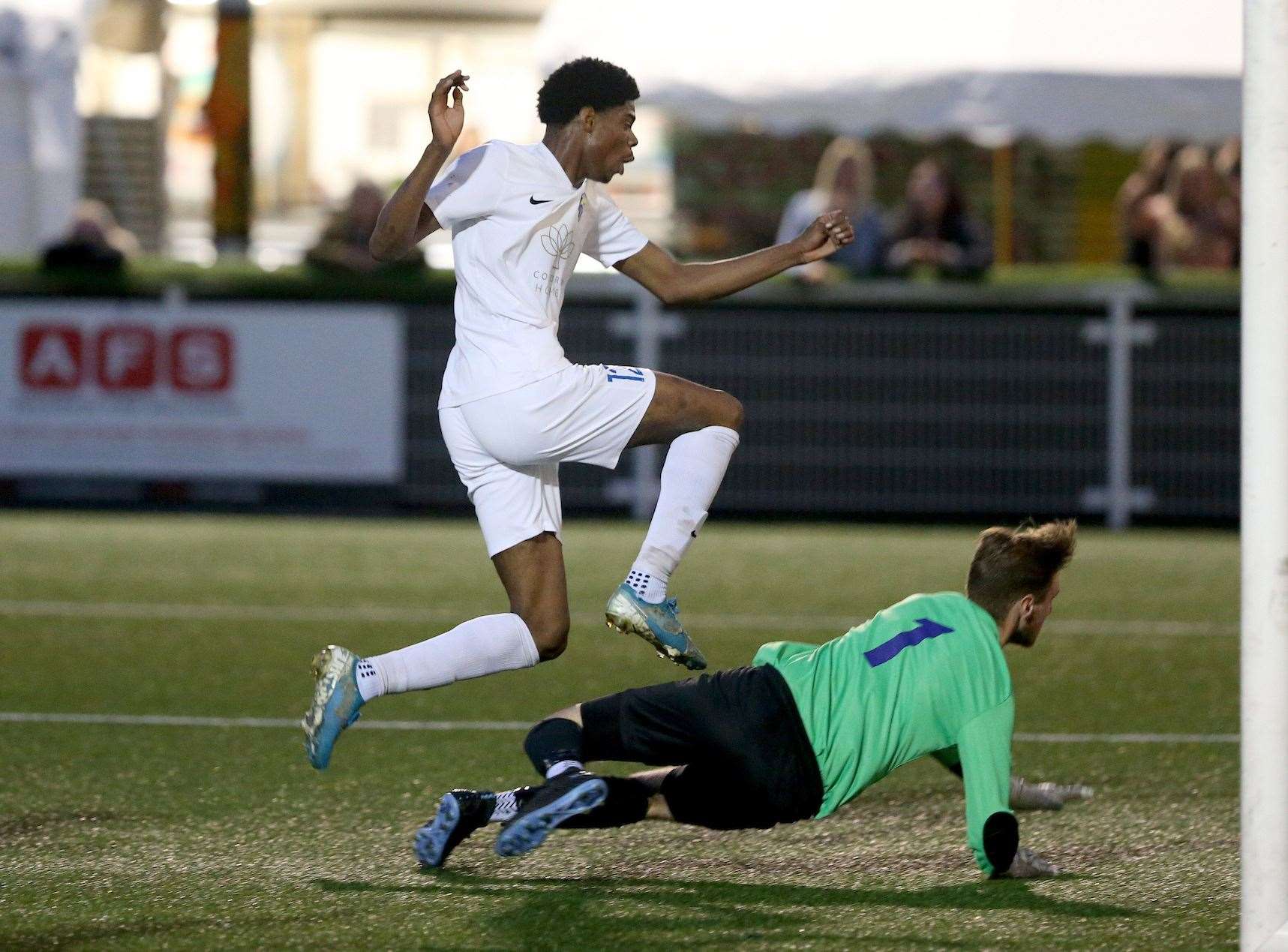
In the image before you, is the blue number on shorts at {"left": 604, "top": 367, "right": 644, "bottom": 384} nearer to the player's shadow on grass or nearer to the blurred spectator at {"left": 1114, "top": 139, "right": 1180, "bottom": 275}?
the player's shadow on grass

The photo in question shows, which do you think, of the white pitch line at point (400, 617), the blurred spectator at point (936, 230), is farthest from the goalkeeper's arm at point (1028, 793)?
the blurred spectator at point (936, 230)

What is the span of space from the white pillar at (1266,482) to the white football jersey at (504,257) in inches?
80.6

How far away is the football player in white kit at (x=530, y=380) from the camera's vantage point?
512 centimetres

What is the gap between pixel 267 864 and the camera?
15.9ft

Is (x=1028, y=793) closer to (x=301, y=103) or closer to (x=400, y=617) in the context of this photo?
(x=400, y=617)

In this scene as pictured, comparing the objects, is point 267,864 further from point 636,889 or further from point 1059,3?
point 1059,3

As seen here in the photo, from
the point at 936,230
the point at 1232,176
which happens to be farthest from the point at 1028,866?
the point at 1232,176

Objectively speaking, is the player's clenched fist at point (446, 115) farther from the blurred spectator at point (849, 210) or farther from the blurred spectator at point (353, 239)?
the blurred spectator at point (849, 210)

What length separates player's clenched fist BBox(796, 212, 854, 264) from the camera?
5.29 m

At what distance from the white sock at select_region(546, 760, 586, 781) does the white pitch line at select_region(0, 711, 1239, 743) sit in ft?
6.92

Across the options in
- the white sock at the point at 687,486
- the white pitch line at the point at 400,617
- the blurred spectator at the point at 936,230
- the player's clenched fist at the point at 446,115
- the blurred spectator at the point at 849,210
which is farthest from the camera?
the blurred spectator at the point at 936,230

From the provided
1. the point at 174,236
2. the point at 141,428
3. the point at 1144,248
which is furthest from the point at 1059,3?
the point at 174,236

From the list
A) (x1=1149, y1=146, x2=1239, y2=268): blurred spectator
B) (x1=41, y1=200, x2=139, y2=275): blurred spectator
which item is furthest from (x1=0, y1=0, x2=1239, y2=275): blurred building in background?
(x1=41, y1=200, x2=139, y2=275): blurred spectator

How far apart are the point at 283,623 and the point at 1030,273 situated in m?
6.10
